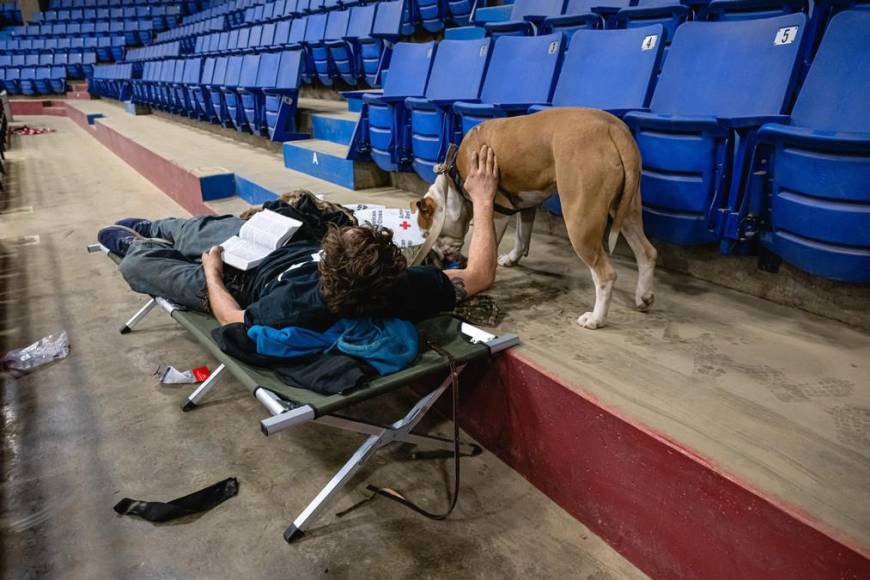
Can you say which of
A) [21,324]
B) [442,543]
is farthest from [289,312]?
[21,324]

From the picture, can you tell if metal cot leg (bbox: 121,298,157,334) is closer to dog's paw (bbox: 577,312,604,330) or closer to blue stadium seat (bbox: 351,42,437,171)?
blue stadium seat (bbox: 351,42,437,171)

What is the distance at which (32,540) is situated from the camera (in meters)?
1.67

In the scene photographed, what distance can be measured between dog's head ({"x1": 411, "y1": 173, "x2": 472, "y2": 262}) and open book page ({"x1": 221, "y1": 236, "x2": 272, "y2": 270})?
678 mm

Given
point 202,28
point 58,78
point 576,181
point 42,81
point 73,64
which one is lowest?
point 42,81

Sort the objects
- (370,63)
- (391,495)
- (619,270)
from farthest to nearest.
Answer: (370,63)
(619,270)
(391,495)

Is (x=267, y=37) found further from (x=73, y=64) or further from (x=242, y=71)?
(x=73, y=64)

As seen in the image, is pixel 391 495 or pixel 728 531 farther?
pixel 391 495

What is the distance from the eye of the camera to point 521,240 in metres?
2.65

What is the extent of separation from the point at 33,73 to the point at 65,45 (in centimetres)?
171

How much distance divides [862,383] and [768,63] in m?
1.23

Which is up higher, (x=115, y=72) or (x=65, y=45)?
(x=65, y=45)

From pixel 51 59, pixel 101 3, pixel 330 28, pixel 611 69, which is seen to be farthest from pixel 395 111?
pixel 101 3

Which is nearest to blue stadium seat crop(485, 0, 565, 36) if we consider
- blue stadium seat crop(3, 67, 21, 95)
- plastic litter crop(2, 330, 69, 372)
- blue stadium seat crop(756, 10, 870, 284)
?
blue stadium seat crop(756, 10, 870, 284)

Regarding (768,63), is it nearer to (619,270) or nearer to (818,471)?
(619,270)
